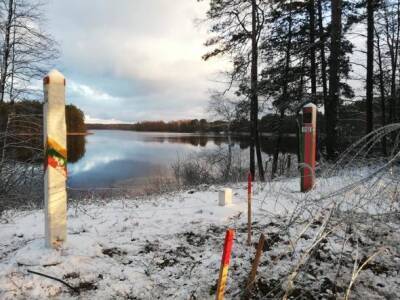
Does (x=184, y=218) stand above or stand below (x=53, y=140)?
below

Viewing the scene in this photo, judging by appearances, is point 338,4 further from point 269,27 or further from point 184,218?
point 184,218

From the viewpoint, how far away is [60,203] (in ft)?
12.4

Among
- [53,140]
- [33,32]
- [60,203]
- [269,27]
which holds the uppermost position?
[269,27]

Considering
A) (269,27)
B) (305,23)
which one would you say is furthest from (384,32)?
(269,27)

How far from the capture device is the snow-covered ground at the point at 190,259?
307cm

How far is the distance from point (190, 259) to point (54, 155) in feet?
6.32

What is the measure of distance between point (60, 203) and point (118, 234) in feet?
3.49

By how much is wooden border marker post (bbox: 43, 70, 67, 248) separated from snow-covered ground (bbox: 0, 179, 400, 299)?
263 millimetres

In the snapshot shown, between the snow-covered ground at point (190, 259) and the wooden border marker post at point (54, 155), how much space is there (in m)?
0.26

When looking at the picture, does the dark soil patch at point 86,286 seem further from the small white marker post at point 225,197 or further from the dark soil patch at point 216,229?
the small white marker post at point 225,197

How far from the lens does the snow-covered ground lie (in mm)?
3074

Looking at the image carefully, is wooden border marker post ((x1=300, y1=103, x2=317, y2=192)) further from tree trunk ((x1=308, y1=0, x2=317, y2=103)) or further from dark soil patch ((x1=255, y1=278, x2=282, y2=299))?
tree trunk ((x1=308, y1=0, x2=317, y2=103))

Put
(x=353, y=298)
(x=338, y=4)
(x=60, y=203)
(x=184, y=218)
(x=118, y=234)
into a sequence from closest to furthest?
(x=353, y=298) → (x=60, y=203) → (x=118, y=234) → (x=184, y=218) → (x=338, y=4)

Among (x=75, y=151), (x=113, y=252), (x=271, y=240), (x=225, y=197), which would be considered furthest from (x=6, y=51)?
(x=75, y=151)
